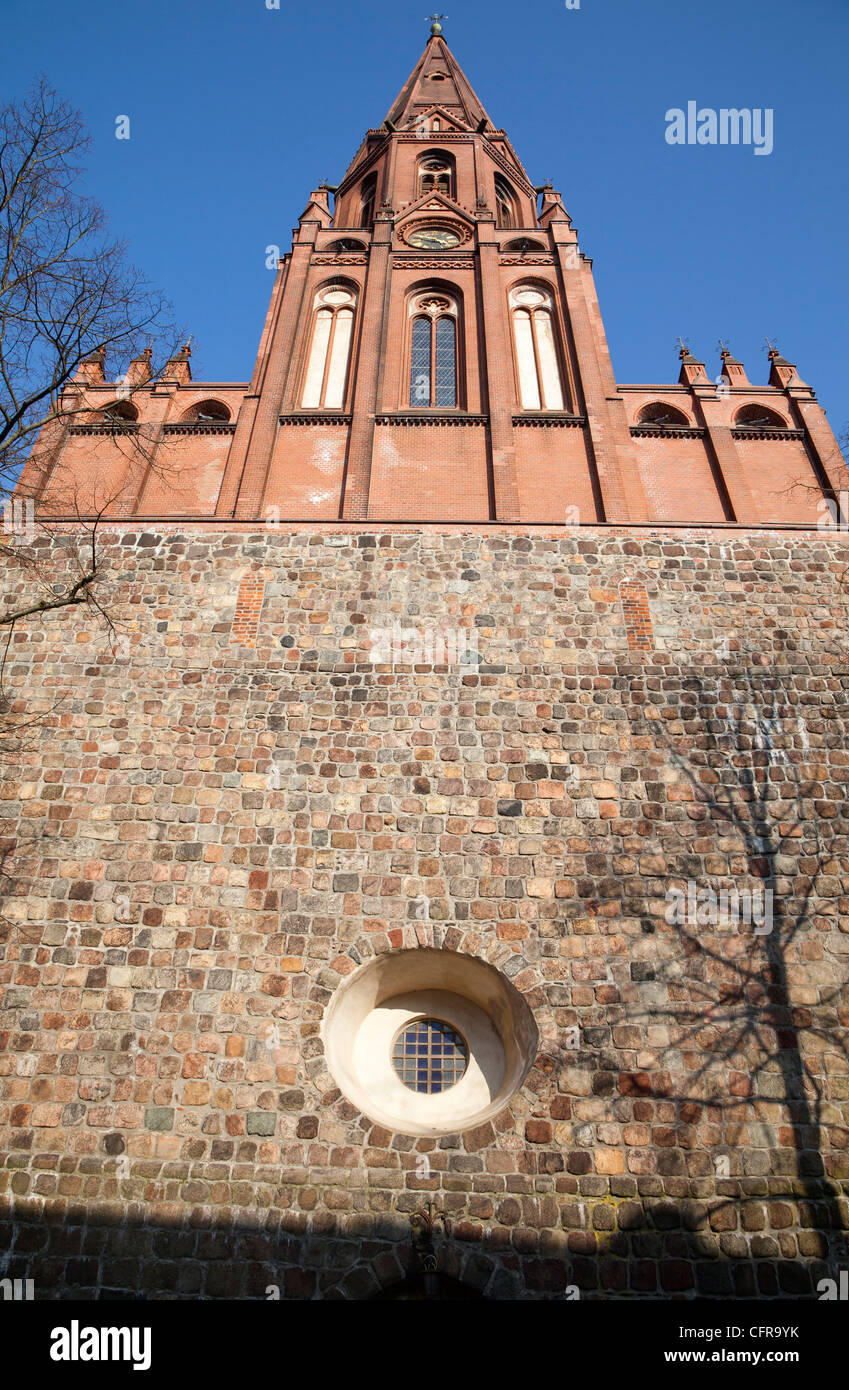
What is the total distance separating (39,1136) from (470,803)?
16.6 feet

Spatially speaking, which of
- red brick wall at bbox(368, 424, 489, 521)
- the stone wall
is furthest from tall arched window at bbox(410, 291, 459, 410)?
the stone wall

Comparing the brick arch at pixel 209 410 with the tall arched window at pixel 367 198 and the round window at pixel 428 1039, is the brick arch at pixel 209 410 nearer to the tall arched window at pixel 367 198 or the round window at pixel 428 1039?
the tall arched window at pixel 367 198

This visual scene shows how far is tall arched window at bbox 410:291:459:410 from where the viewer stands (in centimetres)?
1427

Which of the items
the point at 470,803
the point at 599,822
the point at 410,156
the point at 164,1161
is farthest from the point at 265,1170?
the point at 410,156

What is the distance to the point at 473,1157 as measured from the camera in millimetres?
7105

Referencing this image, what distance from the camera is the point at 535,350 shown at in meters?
14.9

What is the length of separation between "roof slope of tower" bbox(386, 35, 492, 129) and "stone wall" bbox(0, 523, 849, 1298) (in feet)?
57.7

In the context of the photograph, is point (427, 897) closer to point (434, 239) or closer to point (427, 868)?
point (427, 868)

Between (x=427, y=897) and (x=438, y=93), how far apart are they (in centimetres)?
2519

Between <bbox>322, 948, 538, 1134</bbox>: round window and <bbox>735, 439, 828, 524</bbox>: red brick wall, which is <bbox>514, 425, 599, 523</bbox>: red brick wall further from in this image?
<bbox>322, 948, 538, 1134</bbox>: round window

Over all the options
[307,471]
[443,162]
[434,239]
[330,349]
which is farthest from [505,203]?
[307,471]
